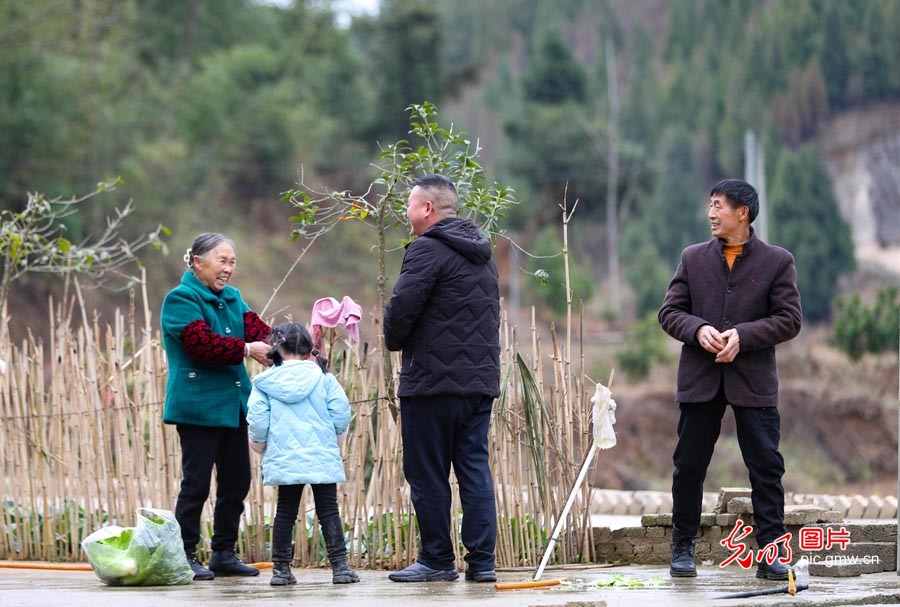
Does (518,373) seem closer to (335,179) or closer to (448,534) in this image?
(448,534)

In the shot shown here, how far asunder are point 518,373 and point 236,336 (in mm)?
1078

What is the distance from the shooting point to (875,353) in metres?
20.8

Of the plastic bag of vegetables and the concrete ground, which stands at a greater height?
the plastic bag of vegetables

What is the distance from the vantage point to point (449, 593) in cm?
388

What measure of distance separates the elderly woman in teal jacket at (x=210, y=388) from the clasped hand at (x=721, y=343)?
1.51 metres

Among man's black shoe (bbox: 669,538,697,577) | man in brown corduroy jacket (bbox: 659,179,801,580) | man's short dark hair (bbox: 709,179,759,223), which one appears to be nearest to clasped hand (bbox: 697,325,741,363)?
man in brown corduroy jacket (bbox: 659,179,801,580)

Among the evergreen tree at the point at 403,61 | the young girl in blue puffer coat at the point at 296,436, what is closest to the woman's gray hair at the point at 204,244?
the young girl in blue puffer coat at the point at 296,436

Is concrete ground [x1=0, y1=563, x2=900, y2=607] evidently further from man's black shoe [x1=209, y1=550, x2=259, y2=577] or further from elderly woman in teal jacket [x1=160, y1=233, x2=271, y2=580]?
elderly woman in teal jacket [x1=160, y1=233, x2=271, y2=580]

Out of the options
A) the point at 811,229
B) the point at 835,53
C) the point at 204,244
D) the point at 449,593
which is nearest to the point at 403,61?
the point at 811,229

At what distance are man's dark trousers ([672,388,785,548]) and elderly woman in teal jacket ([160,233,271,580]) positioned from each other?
4.88 feet

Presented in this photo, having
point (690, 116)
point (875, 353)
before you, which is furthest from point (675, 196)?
point (875, 353)

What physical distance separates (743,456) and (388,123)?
2888 centimetres

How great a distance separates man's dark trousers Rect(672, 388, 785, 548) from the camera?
13.9 ft

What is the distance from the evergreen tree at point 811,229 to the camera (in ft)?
103
